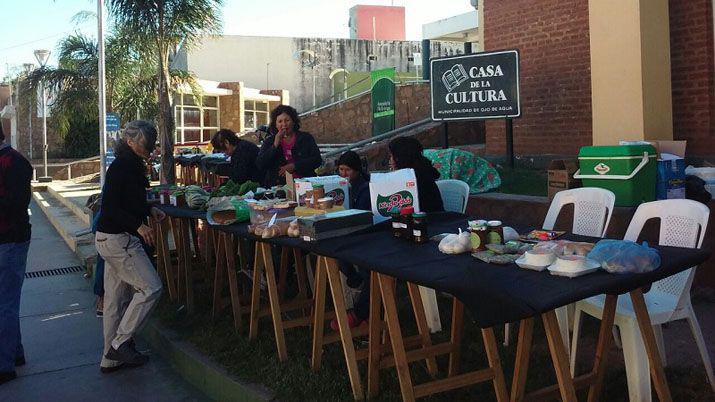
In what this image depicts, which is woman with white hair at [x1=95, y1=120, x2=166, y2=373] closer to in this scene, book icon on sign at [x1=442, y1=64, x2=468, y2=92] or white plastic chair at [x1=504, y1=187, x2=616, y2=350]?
white plastic chair at [x1=504, y1=187, x2=616, y2=350]

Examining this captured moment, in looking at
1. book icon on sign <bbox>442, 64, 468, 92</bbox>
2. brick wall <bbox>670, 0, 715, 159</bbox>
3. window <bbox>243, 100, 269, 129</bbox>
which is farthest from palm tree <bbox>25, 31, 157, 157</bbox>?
brick wall <bbox>670, 0, 715, 159</bbox>

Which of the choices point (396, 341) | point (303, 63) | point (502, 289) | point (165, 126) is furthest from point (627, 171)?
point (303, 63)

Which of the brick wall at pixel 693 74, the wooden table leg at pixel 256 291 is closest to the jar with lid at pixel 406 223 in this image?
the wooden table leg at pixel 256 291

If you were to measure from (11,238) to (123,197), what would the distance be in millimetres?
824

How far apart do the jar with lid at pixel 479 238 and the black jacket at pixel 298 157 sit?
3.13 m

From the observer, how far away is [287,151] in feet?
21.8

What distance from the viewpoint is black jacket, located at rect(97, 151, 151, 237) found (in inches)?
195

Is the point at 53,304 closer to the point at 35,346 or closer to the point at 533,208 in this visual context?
the point at 35,346

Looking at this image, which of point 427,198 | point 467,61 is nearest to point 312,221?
point 427,198

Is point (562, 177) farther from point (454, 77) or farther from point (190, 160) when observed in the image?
point (190, 160)

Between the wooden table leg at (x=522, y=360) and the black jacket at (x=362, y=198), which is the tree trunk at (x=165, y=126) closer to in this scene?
the black jacket at (x=362, y=198)

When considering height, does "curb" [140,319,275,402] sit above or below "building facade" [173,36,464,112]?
below

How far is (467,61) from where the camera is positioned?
10.1 metres

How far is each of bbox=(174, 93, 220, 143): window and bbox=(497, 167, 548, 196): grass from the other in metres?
20.6
